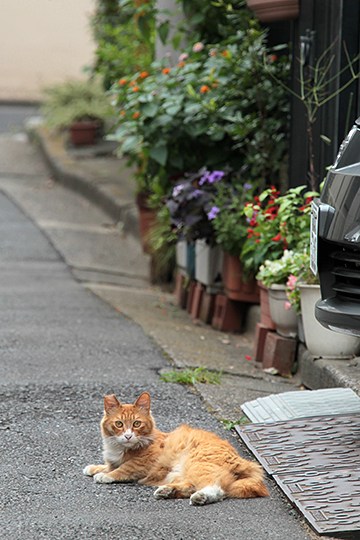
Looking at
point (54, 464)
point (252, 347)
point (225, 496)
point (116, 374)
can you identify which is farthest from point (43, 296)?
point (225, 496)

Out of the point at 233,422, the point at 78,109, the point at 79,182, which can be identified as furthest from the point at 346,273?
the point at 78,109

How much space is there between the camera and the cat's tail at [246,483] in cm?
411

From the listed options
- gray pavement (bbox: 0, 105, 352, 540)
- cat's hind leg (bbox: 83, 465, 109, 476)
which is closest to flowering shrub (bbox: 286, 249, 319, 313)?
gray pavement (bbox: 0, 105, 352, 540)

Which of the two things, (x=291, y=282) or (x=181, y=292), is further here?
(x=181, y=292)

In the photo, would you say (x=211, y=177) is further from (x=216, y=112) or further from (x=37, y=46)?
(x=37, y=46)

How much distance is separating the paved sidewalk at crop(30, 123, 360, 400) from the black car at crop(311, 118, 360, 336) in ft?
2.54

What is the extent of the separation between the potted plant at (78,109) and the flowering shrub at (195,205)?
23.3 feet

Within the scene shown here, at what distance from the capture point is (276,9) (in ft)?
22.8

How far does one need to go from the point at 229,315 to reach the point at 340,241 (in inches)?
129

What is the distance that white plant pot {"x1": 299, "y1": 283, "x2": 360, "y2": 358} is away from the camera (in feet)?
19.1

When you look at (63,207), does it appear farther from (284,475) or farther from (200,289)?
(284,475)

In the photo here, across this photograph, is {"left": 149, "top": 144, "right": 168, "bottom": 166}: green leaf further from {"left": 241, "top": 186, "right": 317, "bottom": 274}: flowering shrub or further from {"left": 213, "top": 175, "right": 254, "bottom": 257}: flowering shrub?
{"left": 241, "top": 186, "right": 317, "bottom": 274}: flowering shrub

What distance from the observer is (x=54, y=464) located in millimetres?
4500

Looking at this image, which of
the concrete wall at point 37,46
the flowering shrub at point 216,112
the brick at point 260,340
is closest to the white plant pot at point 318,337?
the brick at point 260,340
